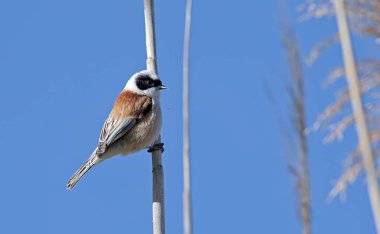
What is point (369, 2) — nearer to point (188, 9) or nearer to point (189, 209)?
point (188, 9)

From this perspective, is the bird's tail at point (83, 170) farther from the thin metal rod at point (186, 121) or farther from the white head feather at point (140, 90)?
the thin metal rod at point (186, 121)

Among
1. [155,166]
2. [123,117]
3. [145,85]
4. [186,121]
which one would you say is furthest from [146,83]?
[186,121]

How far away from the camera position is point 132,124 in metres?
4.76

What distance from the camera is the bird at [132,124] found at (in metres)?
4.59

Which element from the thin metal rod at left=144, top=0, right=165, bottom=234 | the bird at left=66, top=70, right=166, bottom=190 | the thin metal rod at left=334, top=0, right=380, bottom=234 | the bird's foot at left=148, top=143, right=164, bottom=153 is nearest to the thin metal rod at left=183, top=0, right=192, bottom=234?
the thin metal rod at left=334, top=0, right=380, bottom=234

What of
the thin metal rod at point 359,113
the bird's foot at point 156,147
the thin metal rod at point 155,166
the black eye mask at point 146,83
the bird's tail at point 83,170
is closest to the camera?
the thin metal rod at point 359,113

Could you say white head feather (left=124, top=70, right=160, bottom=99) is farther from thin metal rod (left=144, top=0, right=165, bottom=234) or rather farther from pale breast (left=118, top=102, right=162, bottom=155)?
A: thin metal rod (left=144, top=0, right=165, bottom=234)

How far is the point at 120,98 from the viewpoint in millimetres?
5086

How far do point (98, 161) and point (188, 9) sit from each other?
3.22 m

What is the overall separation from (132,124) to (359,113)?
3.58 m

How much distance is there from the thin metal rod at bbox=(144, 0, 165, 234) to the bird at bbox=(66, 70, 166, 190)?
1311 millimetres

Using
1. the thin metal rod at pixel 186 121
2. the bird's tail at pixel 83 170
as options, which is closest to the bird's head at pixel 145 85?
the bird's tail at pixel 83 170

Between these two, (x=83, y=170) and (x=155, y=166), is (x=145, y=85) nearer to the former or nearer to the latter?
(x=83, y=170)

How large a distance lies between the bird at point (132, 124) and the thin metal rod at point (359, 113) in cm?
320
